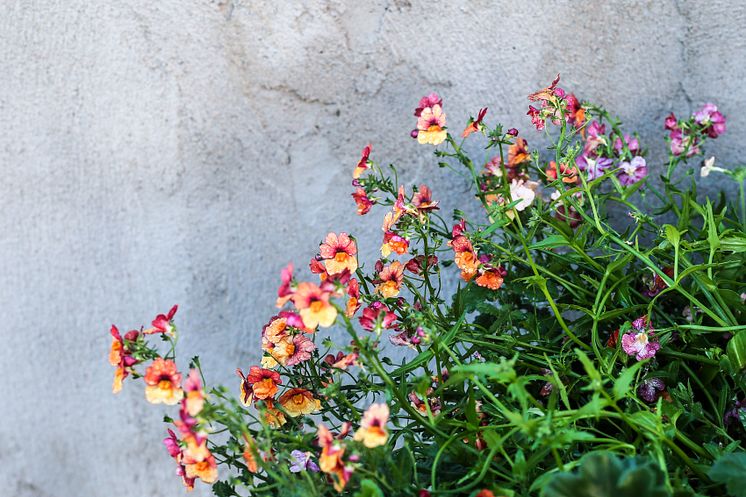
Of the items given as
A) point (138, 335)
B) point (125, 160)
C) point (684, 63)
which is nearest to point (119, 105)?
point (125, 160)

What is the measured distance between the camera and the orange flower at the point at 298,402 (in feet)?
2.87

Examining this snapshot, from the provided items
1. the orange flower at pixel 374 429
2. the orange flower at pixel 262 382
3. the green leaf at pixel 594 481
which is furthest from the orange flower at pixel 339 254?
the green leaf at pixel 594 481

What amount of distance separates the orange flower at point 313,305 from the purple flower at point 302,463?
0.65ft

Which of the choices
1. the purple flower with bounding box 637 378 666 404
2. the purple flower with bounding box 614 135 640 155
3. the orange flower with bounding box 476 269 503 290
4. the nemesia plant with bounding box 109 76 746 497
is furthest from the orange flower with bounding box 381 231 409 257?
the purple flower with bounding box 614 135 640 155

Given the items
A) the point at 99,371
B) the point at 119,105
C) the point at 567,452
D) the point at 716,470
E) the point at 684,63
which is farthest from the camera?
the point at 99,371

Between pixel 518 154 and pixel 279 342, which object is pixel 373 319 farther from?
pixel 518 154

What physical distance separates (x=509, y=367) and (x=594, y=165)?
530mm

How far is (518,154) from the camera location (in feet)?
3.73

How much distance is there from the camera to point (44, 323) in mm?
1440

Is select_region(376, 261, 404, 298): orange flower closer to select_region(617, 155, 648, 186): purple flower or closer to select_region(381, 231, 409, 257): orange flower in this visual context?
select_region(381, 231, 409, 257): orange flower

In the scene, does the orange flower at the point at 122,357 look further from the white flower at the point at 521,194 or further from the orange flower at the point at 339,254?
the white flower at the point at 521,194

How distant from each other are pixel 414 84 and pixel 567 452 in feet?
2.28

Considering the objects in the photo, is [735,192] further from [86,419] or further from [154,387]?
[86,419]

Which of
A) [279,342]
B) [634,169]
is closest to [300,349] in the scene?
[279,342]
